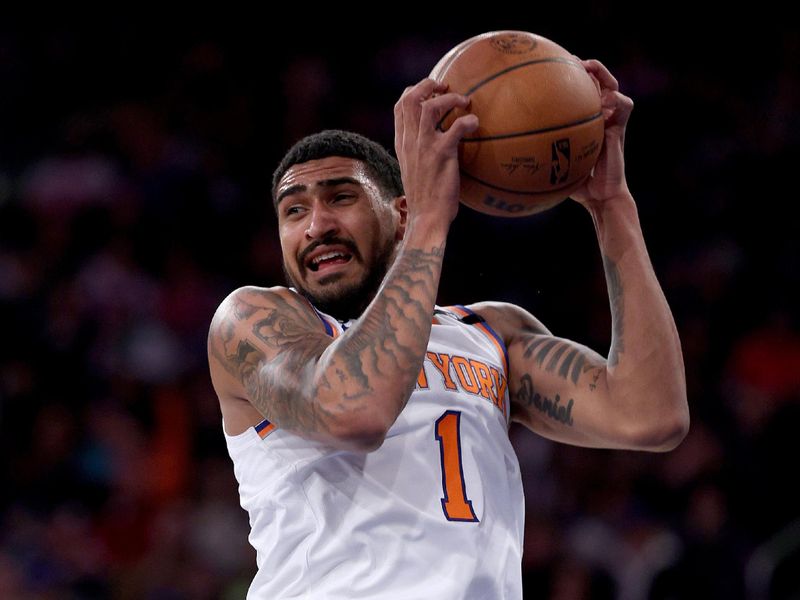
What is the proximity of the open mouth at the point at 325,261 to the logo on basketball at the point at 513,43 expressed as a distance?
0.81 m

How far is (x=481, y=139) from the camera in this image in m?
2.83

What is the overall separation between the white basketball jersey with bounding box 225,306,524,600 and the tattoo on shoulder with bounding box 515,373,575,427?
0.25 m

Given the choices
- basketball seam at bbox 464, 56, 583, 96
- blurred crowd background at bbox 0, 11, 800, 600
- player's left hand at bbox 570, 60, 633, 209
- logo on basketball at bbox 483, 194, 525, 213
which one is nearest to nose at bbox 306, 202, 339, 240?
logo on basketball at bbox 483, 194, 525, 213

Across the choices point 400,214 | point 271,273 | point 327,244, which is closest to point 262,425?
point 327,244

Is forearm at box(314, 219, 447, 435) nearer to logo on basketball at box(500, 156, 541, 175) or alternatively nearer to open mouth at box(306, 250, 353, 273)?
logo on basketball at box(500, 156, 541, 175)

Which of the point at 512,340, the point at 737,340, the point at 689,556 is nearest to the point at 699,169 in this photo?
the point at 737,340

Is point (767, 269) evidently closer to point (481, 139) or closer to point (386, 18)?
point (386, 18)

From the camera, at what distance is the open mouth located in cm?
328

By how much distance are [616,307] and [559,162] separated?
663 millimetres

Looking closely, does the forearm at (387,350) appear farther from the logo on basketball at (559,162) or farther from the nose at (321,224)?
the nose at (321,224)

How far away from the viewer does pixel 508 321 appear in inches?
147

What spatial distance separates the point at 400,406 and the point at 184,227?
542cm

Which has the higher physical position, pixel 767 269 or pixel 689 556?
pixel 767 269

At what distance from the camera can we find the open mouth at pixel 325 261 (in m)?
3.28
